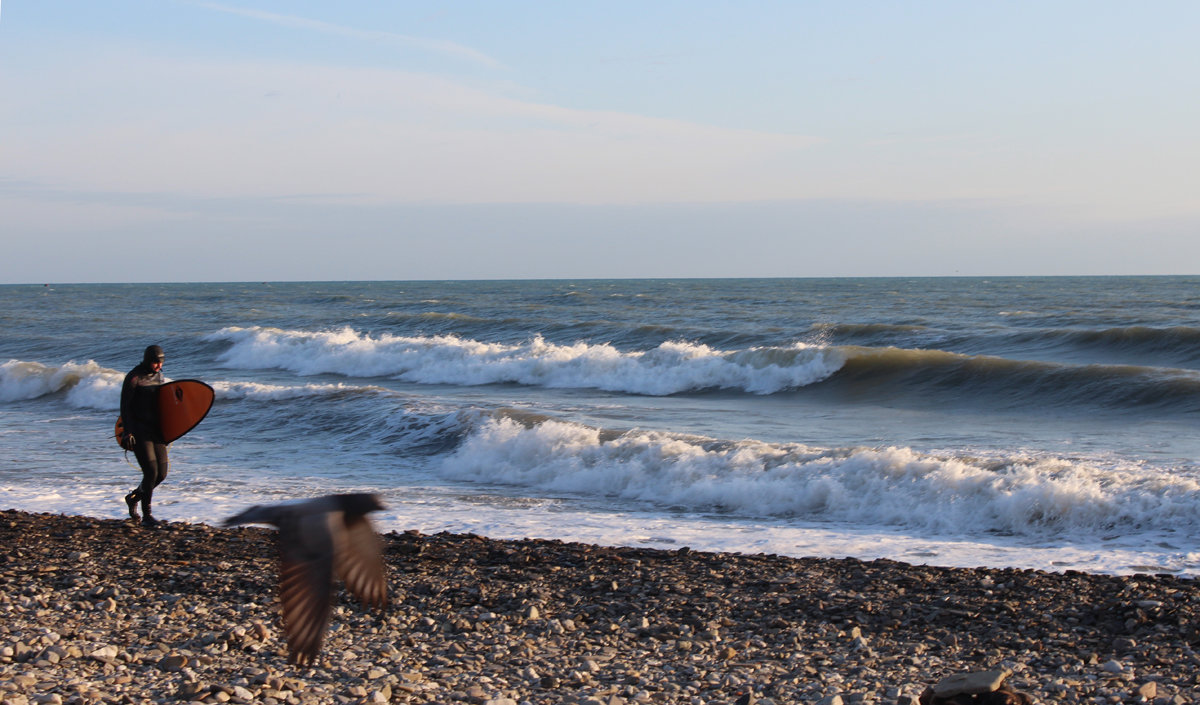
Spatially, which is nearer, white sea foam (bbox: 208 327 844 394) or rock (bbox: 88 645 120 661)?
rock (bbox: 88 645 120 661)

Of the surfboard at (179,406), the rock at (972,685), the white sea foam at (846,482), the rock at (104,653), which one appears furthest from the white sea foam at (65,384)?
the rock at (972,685)

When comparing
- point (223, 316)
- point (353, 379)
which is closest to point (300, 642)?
point (353, 379)

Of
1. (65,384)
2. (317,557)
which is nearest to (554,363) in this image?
(65,384)

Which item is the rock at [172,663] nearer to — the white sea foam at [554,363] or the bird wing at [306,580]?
the bird wing at [306,580]

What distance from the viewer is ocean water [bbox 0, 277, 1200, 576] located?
8.67 m

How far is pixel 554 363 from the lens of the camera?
2373cm

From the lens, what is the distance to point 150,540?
25.1 ft

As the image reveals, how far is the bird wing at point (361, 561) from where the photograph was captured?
3258mm

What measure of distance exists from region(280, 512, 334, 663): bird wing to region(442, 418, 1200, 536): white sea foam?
666cm

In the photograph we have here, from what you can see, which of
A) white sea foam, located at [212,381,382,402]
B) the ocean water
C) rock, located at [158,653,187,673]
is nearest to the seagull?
rock, located at [158,653,187,673]

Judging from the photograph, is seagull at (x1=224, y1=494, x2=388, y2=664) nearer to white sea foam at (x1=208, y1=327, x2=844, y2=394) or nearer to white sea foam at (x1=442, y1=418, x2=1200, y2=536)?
white sea foam at (x1=442, y1=418, x2=1200, y2=536)

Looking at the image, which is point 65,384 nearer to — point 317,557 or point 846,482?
point 846,482

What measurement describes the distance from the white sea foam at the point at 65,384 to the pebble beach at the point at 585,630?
42.7 ft

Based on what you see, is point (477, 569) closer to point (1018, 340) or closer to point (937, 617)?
point (937, 617)
